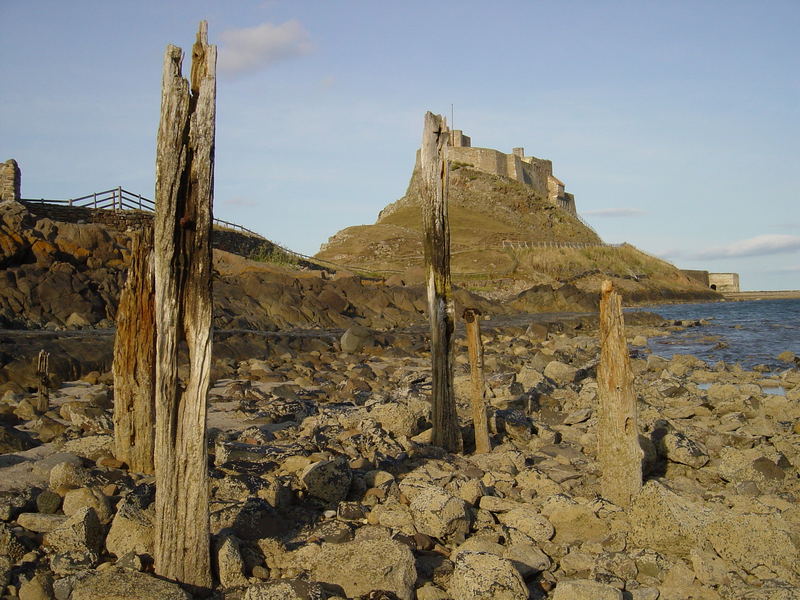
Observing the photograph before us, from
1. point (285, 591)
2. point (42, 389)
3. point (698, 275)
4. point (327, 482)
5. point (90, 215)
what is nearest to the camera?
point (285, 591)

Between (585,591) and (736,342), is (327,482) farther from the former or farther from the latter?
(736,342)

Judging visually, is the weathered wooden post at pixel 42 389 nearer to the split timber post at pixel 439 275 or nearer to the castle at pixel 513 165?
the split timber post at pixel 439 275

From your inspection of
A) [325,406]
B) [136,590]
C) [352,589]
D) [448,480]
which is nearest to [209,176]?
[136,590]

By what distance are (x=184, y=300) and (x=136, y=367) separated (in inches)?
125

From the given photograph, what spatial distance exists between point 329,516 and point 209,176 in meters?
3.33

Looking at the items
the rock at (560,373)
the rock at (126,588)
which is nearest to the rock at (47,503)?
the rock at (126,588)

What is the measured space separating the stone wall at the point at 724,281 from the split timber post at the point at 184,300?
94761 millimetres

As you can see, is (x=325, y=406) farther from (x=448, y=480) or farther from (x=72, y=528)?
(x=72, y=528)

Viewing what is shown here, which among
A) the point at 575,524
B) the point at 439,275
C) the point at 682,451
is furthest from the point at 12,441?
the point at 682,451

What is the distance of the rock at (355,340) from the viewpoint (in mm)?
22969

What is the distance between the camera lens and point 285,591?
5.23m

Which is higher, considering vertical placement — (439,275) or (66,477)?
(439,275)

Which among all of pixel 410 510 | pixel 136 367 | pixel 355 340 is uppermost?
pixel 136 367

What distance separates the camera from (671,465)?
9.16 meters
